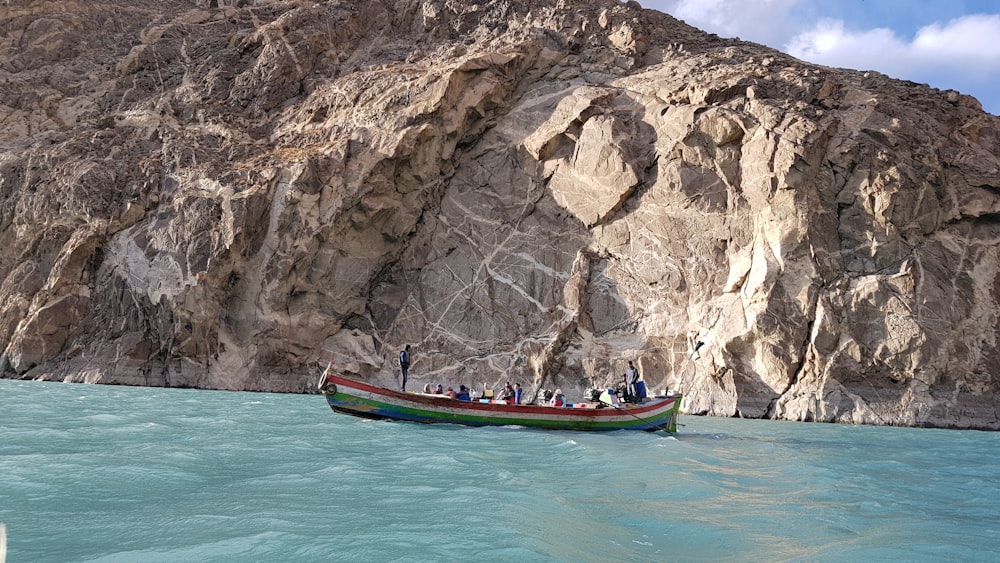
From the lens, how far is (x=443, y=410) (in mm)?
20875

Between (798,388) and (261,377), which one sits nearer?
(798,388)

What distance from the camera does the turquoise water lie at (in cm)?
838

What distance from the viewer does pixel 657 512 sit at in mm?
10523

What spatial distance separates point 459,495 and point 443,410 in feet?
32.6

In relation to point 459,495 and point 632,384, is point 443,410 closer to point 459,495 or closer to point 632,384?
point 632,384

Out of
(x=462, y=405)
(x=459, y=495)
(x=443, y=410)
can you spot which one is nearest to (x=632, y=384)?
(x=462, y=405)

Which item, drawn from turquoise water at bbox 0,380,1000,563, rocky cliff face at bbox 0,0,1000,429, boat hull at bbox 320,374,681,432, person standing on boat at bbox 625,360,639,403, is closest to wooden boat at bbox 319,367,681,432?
boat hull at bbox 320,374,681,432

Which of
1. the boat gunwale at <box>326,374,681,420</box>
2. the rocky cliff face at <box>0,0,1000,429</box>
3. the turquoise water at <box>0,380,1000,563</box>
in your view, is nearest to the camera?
the turquoise water at <box>0,380,1000,563</box>

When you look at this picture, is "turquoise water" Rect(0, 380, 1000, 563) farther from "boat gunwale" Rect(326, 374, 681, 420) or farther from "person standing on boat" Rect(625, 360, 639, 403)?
"person standing on boat" Rect(625, 360, 639, 403)

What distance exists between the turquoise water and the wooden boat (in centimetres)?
97

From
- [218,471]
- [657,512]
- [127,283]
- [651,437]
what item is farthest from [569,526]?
[127,283]

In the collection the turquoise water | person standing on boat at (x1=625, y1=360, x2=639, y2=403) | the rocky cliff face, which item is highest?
the rocky cliff face

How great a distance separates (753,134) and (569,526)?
25927 mm

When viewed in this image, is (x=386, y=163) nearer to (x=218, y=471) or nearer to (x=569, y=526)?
(x=218, y=471)
